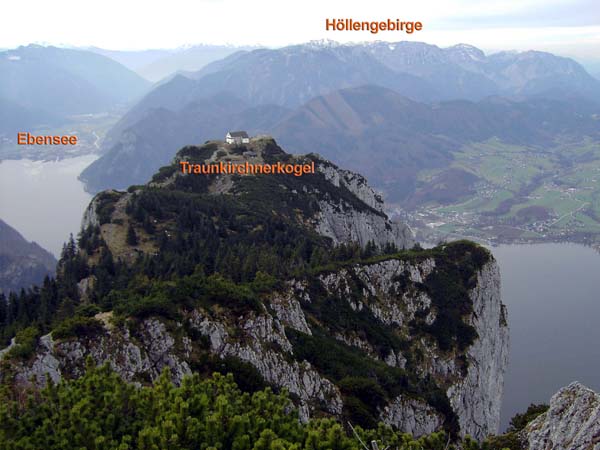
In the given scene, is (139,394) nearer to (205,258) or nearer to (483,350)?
(205,258)

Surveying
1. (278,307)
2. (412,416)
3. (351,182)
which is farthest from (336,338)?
(351,182)

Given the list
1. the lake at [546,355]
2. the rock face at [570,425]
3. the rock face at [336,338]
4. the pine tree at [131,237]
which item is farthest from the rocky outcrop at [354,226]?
the rock face at [570,425]

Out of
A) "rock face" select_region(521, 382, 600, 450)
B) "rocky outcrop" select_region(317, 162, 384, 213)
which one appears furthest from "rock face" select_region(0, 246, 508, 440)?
"rocky outcrop" select_region(317, 162, 384, 213)

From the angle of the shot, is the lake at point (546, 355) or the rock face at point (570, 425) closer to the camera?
the rock face at point (570, 425)

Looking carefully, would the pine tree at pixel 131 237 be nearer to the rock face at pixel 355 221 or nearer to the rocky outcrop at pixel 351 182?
the rock face at pixel 355 221

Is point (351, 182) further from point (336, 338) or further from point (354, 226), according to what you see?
point (336, 338)

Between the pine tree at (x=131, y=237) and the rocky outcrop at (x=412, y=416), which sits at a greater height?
the pine tree at (x=131, y=237)

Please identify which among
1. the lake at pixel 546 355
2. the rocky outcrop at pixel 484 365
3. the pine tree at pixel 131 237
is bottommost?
the lake at pixel 546 355
